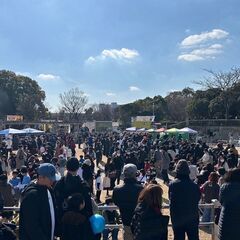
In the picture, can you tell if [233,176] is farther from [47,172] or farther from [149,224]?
[47,172]

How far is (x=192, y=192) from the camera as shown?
555 cm

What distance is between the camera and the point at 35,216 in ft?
13.4

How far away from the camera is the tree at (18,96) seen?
70.1 meters

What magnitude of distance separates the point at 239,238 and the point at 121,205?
1.53 m

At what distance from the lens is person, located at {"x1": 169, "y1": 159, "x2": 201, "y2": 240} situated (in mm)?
5531

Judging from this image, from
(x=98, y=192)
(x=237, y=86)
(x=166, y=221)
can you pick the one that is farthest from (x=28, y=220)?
(x=237, y=86)

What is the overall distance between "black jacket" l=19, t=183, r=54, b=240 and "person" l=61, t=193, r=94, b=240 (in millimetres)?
292

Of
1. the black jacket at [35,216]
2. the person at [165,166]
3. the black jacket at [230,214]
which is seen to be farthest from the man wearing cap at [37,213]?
the person at [165,166]

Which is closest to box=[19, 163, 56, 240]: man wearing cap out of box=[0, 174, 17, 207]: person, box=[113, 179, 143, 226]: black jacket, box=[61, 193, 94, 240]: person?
box=[61, 193, 94, 240]: person

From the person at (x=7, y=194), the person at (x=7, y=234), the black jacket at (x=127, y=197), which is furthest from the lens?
the person at (x=7, y=194)

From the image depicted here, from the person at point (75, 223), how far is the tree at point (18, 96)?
66838 millimetres

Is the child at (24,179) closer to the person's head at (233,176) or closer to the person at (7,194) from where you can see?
the person at (7,194)

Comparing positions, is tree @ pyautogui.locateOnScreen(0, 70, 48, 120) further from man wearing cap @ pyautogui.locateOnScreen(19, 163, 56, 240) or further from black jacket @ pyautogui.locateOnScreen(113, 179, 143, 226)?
man wearing cap @ pyautogui.locateOnScreen(19, 163, 56, 240)

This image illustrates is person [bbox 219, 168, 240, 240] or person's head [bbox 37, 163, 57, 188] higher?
person's head [bbox 37, 163, 57, 188]
